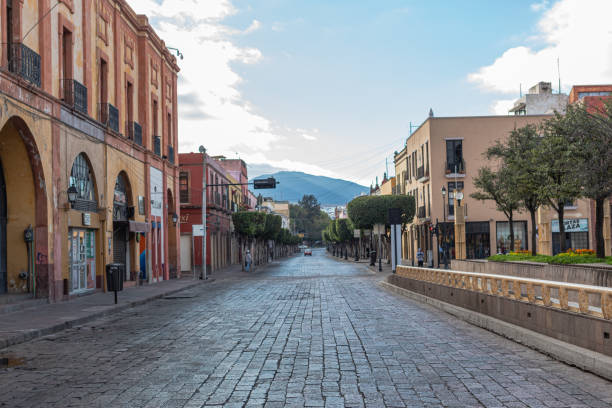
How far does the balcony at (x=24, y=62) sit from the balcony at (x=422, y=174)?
1451 inches

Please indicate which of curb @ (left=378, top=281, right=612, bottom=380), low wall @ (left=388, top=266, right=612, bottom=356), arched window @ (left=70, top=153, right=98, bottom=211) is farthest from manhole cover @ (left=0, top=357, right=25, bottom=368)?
arched window @ (left=70, top=153, right=98, bottom=211)

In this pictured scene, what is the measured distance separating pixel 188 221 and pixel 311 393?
45.3m

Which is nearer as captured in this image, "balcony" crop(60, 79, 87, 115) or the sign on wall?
"balcony" crop(60, 79, 87, 115)

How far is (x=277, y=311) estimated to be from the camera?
52.0 feet

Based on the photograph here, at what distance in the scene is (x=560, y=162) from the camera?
759 inches

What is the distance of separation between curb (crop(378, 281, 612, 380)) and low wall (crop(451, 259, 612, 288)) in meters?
2.92

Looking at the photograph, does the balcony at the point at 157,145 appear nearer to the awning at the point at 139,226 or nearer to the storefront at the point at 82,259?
the awning at the point at 139,226

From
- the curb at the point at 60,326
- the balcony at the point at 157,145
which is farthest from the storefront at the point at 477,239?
the curb at the point at 60,326

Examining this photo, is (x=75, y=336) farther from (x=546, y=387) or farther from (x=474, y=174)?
Answer: (x=474, y=174)

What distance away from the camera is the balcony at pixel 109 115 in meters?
24.8

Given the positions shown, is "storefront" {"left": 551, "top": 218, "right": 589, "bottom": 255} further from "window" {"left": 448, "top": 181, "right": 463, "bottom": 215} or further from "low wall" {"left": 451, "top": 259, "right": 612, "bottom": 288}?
"low wall" {"left": 451, "top": 259, "right": 612, "bottom": 288}

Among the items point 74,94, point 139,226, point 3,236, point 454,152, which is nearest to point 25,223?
point 3,236

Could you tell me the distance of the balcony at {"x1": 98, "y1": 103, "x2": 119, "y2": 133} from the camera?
975 inches

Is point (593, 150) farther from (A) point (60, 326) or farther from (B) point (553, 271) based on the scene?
(A) point (60, 326)
